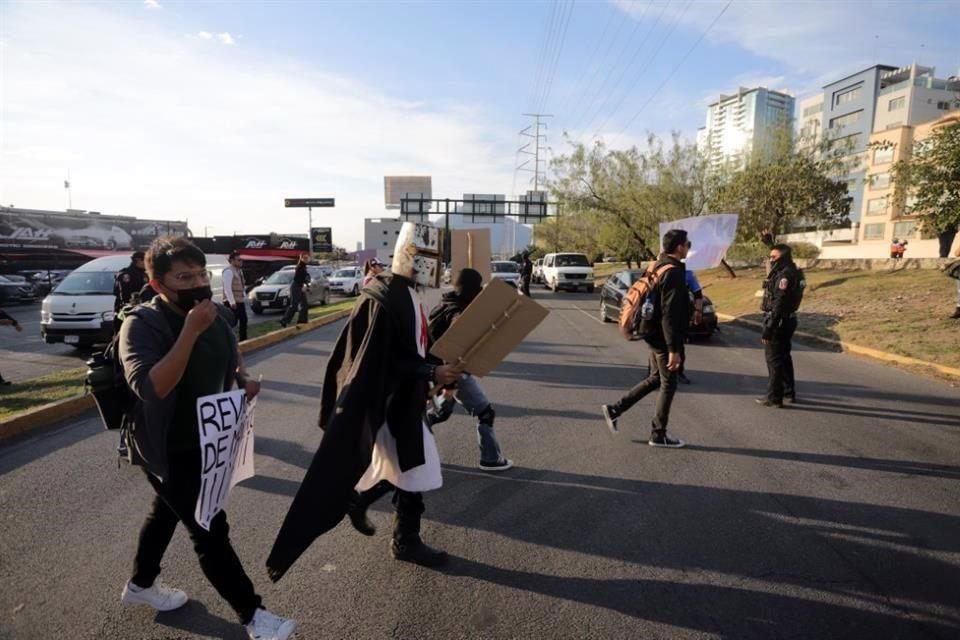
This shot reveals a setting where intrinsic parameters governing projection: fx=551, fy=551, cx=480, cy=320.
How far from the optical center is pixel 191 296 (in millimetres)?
2406

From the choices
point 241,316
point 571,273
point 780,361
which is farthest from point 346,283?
point 780,361

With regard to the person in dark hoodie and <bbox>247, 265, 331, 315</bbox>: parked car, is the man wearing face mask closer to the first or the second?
the person in dark hoodie

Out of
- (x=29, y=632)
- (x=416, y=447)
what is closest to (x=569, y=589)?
(x=416, y=447)

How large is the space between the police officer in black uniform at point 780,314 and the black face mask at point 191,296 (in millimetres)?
6134

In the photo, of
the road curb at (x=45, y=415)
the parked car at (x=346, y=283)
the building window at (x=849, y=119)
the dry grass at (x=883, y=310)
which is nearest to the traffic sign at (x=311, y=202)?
the parked car at (x=346, y=283)

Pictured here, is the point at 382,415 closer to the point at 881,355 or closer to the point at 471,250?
the point at 471,250

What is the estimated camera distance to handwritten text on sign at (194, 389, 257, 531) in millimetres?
2354

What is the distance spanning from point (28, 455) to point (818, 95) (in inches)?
3922

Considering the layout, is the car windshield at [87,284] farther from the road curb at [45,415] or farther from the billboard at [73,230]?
the billboard at [73,230]

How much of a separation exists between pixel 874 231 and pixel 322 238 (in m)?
54.6

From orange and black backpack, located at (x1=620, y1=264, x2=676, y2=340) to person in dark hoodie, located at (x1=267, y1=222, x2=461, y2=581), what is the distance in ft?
8.71

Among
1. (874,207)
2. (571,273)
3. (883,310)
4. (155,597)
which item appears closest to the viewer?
(155,597)

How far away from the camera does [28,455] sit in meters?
4.99

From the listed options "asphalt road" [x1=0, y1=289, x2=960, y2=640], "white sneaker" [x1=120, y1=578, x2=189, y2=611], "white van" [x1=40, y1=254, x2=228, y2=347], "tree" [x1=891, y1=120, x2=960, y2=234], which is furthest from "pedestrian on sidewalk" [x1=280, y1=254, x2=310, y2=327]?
"tree" [x1=891, y1=120, x2=960, y2=234]
